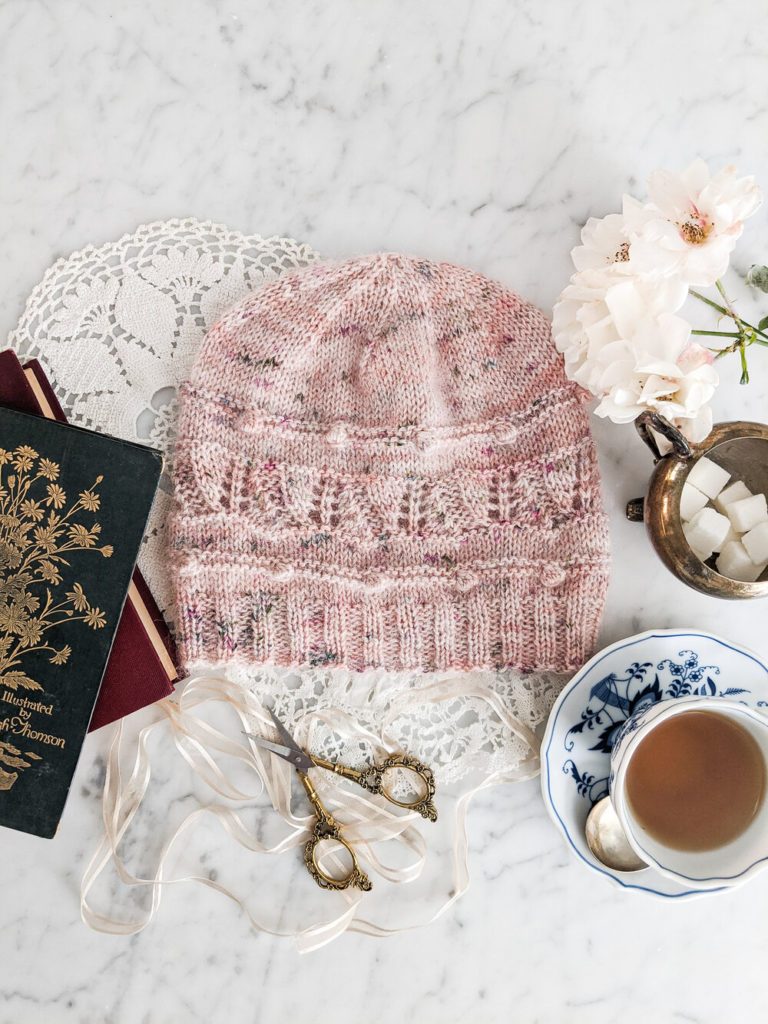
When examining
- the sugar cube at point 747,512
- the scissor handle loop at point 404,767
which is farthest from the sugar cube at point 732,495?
the scissor handle loop at point 404,767

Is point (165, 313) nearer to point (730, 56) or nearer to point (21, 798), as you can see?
point (21, 798)

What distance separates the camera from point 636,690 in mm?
869

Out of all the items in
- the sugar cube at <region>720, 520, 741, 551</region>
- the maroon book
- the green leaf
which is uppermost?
the green leaf

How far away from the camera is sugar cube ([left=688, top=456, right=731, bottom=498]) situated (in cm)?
83

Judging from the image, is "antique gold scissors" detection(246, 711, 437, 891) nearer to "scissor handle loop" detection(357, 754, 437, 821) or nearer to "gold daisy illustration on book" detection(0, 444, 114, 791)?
"scissor handle loop" detection(357, 754, 437, 821)

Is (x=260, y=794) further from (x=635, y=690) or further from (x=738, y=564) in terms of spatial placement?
(x=738, y=564)

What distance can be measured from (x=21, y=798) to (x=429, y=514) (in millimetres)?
552

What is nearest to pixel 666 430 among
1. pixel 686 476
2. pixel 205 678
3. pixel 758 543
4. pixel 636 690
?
pixel 686 476

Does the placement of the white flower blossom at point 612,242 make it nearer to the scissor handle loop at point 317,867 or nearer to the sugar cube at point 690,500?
the sugar cube at point 690,500

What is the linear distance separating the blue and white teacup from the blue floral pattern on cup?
32mm

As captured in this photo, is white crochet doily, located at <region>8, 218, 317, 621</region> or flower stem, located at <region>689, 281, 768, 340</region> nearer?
flower stem, located at <region>689, 281, 768, 340</region>

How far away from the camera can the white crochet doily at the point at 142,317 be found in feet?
2.97

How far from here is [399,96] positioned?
0.91 meters

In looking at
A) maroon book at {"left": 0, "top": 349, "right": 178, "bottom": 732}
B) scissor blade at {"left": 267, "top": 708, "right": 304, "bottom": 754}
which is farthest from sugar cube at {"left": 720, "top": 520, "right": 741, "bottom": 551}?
maroon book at {"left": 0, "top": 349, "right": 178, "bottom": 732}
